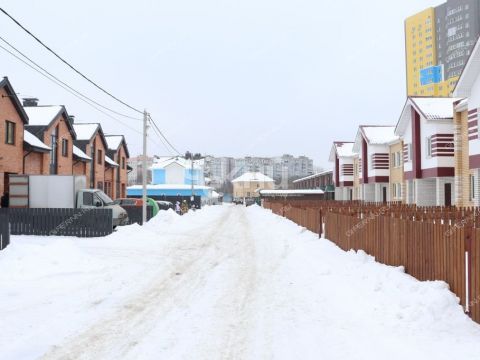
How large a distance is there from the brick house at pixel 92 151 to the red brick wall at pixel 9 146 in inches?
367

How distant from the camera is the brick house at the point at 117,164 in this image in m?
42.4

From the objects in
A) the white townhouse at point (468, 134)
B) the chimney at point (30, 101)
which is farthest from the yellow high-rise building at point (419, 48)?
the chimney at point (30, 101)

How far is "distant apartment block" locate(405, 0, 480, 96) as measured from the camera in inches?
3499

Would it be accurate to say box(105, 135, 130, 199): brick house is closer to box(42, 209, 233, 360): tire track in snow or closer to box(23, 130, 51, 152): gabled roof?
box(23, 130, 51, 152): gabled roof

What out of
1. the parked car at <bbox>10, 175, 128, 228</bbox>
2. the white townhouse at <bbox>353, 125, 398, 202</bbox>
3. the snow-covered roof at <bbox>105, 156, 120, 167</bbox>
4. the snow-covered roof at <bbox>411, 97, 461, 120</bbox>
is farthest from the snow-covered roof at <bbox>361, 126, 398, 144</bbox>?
the parked car at <bbox>10, 175, 128, 228</bbox>

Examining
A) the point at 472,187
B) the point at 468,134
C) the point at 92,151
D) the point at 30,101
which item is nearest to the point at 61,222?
the point at 30,101

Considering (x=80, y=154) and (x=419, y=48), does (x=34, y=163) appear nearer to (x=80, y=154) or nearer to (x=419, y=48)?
(x=80, y=154)

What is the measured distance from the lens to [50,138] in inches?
1112

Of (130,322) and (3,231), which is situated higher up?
(3,231)

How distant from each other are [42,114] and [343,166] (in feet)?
109

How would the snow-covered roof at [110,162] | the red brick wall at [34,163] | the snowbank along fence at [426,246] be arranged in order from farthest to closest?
the snow-covered roof at [110,162] → the red brick wall at [34,163] → the snowbank along fence at [426,246]

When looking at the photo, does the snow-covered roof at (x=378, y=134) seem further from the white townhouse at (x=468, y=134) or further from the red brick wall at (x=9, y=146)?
the red brick wall at (x=9, y=146)

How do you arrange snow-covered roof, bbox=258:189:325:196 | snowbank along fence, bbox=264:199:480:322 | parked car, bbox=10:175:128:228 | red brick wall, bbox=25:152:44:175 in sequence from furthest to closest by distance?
snow-covered roof, bbox=258:189:325:196 < red brick wall, bbox=25:152:44:175 < parked car, bbox=10:175:128:228 < snowbank along fence, bbox=264:199:480:322

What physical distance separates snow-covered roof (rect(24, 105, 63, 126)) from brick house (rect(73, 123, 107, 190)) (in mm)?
5275
